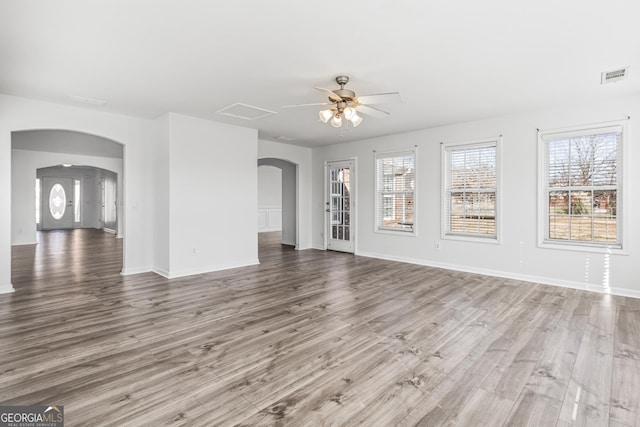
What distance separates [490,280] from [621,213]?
185 centimetres

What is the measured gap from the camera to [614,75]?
357 centimetres

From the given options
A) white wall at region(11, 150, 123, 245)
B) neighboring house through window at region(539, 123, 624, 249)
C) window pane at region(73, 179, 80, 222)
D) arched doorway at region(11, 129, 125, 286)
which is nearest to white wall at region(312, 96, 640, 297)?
neighboring house through window at region(539, 123, 624, 249)

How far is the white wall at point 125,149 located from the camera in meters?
4.34

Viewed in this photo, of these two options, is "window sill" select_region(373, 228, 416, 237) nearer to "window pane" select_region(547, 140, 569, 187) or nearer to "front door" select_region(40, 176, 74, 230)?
"window pane" select_region(547, 140, 569, 187)

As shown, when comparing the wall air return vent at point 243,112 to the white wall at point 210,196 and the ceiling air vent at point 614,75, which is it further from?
the ceiling air vent at point 614,75

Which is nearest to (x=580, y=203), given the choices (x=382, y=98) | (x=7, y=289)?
(x=382, y=98)

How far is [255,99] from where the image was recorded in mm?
4457

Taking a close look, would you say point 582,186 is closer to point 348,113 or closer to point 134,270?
point 348,113

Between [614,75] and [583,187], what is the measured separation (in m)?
1.64

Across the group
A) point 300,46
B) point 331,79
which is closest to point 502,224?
point 331,79

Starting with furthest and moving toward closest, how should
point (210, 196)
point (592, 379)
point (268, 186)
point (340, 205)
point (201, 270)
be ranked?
point (268, 186) < point (340, 205) < point (210, 196) < point (201, 270) < point (592, 379)

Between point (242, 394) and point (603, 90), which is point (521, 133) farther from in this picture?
point (242, 394)

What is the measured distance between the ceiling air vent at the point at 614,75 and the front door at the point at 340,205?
180 inches

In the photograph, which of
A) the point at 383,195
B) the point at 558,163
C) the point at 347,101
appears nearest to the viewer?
the point at 347,101
